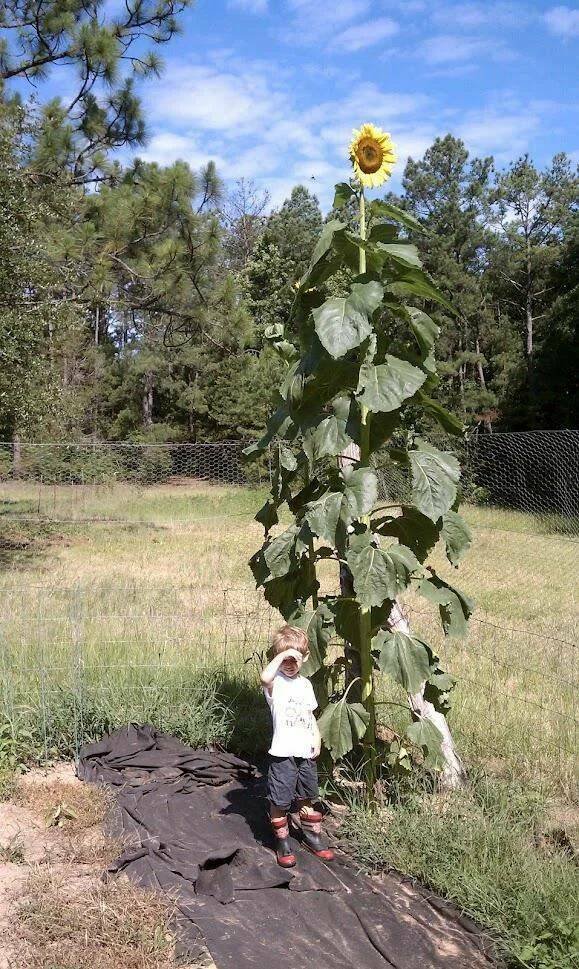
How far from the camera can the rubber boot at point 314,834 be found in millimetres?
2844

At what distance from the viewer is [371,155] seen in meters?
2.79

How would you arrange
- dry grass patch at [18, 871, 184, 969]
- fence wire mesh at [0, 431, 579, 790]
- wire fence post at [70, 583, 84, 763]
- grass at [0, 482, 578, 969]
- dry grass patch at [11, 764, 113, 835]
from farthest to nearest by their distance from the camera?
fence wire mesh at [0, 431, 579, 790] → wire fence post at [70, 583, 84, 763] → dry grass patch at [11, 764, 113, 835] → grass at [0, 482, 578, 969] → dry grass patch at [18, 871, 184, 969]

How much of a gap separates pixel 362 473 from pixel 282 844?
1333mm

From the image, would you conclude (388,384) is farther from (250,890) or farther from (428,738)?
(250,890)

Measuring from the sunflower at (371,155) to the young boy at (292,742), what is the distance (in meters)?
1.61

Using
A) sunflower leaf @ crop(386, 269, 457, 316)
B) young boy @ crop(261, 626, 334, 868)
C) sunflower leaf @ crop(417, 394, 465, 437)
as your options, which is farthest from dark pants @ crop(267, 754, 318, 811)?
sunflower leaf @ crop(386, 269, 457, 316)

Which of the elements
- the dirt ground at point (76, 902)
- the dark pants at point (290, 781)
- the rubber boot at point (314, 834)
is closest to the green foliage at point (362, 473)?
the dark pants at point (290, 781)

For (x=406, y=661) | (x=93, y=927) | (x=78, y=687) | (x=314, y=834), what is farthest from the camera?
(x=78, y=687)

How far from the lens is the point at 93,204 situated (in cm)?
1088

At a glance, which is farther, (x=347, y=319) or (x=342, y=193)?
(x=342, y=193)

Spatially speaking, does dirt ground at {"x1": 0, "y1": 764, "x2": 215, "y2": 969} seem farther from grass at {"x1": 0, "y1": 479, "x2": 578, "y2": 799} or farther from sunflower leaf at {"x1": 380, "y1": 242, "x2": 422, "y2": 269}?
sunflower leaf at {"x1": 380, "y1": 242, "x2": 422, "y2": 269}

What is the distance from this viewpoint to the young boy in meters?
2.88

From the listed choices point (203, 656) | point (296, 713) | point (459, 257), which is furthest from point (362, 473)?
point (459, 257)

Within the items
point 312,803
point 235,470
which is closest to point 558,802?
point 312,803
